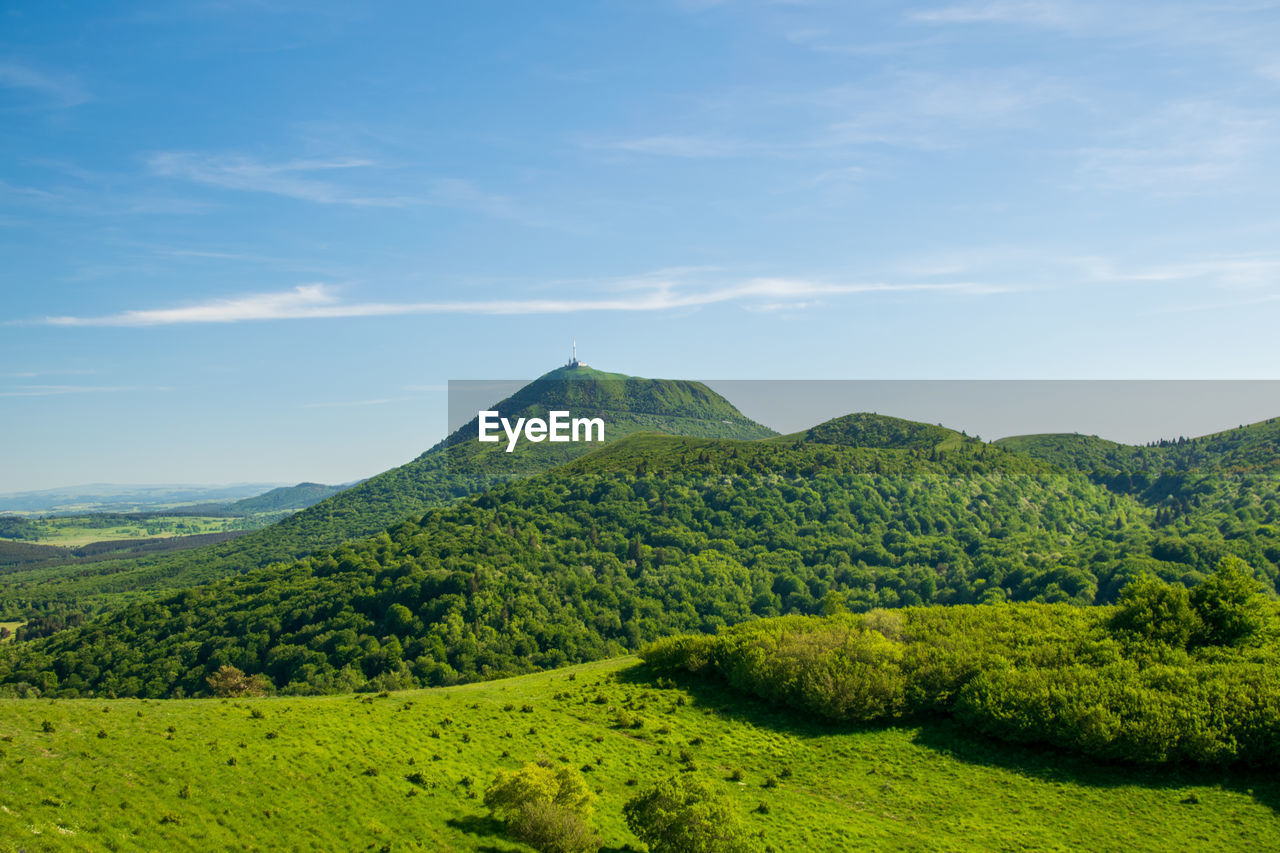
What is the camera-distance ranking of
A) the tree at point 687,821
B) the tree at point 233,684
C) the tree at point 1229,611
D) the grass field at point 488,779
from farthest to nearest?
the tree at point 233,684 → the tree at point 1229,611 → the tree at point 687,821 → the grass field at point 488,779

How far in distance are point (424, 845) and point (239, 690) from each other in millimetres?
79328

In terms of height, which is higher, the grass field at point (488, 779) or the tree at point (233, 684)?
the grass field at point (488, 779)

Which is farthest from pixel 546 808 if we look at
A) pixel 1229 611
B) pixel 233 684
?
pixel 233 684

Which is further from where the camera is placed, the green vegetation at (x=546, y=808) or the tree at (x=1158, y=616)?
the tree at (x=1158, y=616)

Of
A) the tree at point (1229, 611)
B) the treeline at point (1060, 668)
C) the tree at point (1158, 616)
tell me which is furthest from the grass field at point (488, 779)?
the tree at point (1229, 611)

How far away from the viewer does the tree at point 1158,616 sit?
2640 inches

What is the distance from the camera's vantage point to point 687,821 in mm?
38750

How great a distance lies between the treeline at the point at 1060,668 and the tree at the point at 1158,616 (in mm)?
129

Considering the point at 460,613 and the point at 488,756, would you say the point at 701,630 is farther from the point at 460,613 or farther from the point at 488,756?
the point at 488,756

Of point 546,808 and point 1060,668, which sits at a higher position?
point 1060,668

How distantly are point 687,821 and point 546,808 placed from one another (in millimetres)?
8169

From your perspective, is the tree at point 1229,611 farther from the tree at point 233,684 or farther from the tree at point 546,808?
the tree at point 233,684

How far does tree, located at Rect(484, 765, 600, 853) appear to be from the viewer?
40.6 m

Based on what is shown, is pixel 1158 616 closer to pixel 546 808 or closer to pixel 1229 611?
pixel 1229 611
